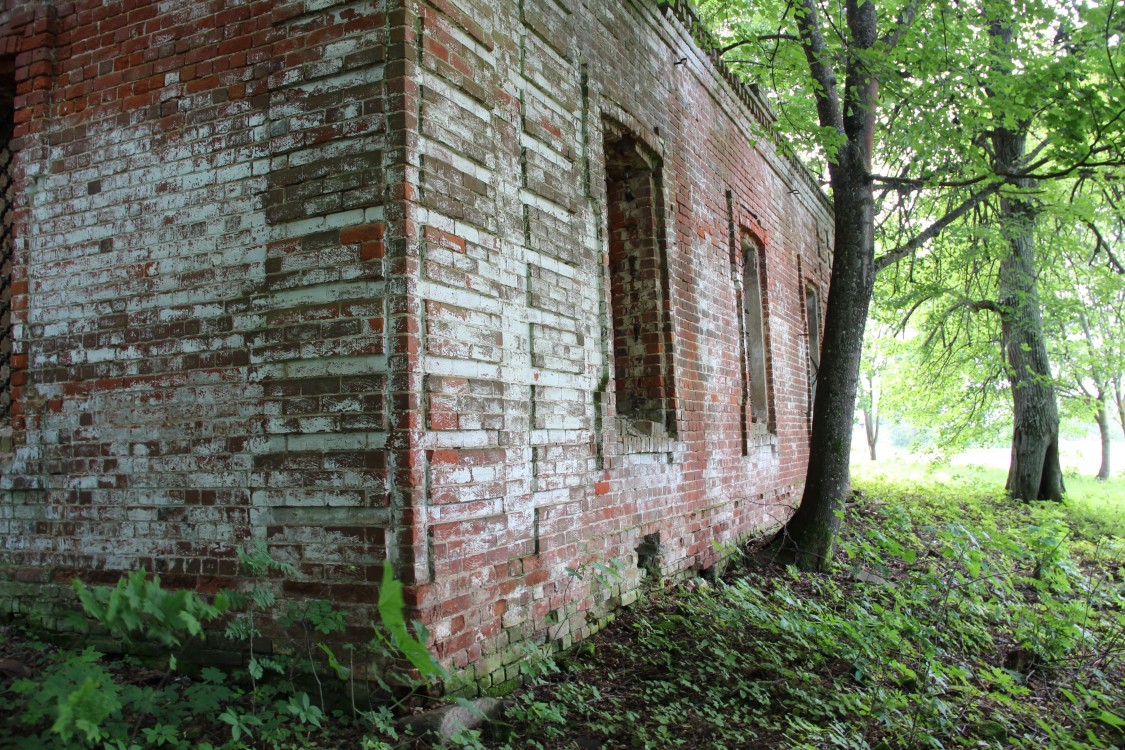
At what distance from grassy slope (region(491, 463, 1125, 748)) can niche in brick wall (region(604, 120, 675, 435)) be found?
155cm

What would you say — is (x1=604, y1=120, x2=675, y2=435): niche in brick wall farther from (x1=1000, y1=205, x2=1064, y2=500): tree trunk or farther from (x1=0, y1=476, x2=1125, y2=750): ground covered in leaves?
(x1=1000, y1=205, x2=1064, y2=500): tree trunk

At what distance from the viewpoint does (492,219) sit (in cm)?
380

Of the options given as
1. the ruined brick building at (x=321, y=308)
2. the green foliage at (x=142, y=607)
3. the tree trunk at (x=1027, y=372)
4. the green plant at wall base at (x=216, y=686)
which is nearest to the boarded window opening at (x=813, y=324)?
the tree trunk at (x=1027, y=372)

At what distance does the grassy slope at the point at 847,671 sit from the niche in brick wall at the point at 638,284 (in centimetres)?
155

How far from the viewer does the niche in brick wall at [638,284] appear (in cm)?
584

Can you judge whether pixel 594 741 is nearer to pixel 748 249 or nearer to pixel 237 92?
pixel 237 92

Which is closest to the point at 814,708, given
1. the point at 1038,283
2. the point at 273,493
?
the point at 273,493

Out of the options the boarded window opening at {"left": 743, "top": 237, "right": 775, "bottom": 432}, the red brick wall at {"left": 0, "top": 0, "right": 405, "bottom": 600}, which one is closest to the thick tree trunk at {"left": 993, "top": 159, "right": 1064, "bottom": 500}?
the boarded window opening at {"left": 743, "top": 237, "right": 775, "bottom": 432}

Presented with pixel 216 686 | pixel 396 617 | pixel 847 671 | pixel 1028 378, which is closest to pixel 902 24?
pixel 847 671

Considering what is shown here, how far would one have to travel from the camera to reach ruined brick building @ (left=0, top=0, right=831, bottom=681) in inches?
127

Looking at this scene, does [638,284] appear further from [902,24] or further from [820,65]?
[902,24]

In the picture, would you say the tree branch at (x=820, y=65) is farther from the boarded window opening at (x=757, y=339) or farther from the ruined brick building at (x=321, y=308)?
the ruined brick building at (x=321, y=308)

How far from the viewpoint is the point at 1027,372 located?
12453 mm

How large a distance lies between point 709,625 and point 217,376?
3.40m
